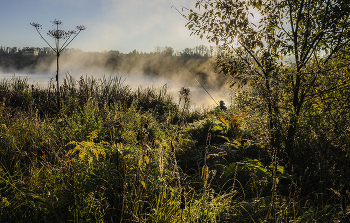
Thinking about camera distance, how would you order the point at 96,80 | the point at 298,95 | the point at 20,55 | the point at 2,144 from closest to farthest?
the point at 2,144 → the point at 298,95 → the point at 96,80 → the point at 20,55

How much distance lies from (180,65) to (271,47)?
3436cm

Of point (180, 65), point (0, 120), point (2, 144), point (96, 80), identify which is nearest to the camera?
point (2, 144)

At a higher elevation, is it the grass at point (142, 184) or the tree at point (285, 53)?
the tree at point (285, 53)

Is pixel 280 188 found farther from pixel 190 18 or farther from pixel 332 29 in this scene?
pixel 190 18

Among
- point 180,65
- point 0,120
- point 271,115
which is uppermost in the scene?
point 180,65

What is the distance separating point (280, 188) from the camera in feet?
8.78

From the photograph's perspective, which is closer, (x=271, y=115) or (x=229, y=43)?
(x=271, y=115)

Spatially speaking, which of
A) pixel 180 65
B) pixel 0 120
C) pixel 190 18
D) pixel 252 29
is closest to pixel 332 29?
pixel 252 29

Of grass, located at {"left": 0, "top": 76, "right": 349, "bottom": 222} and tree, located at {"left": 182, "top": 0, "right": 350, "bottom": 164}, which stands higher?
tree, located at {"left": 182, "top": 0, "right": 350, "bottom": 164}

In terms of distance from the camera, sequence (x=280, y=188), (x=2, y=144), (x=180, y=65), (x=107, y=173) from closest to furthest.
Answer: (x=107, y=173) < (x=280, y=188) < (x=2, y=144) < (x=180, y=65)

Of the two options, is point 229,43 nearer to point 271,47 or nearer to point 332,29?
point 271,47

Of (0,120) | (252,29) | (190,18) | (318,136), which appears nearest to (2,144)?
(0,120)

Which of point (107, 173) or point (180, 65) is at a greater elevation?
point (180, 65)

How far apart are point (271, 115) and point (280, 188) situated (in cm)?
94
